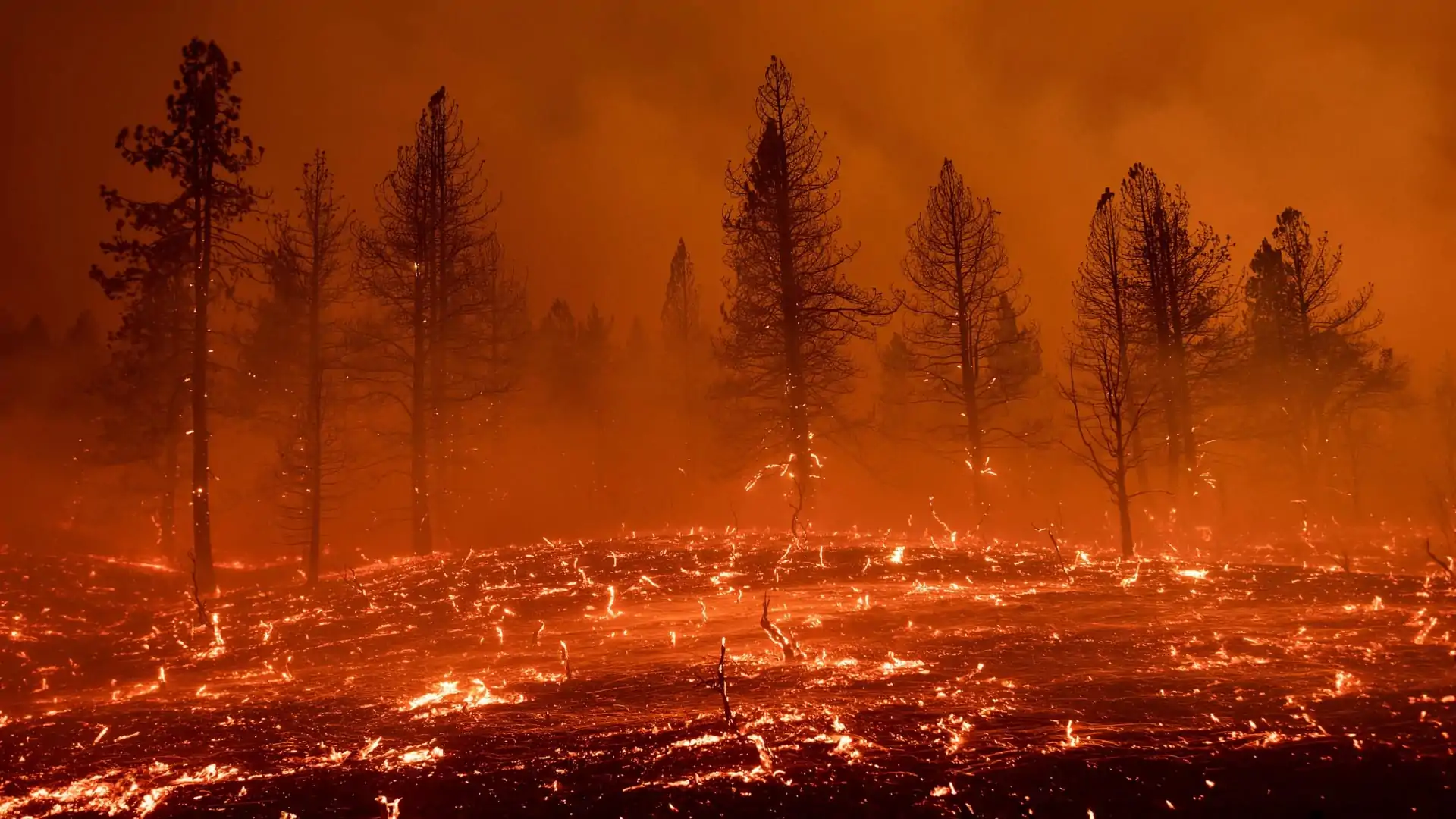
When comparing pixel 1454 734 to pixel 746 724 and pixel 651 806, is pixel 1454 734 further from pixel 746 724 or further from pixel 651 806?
pixel 651 806

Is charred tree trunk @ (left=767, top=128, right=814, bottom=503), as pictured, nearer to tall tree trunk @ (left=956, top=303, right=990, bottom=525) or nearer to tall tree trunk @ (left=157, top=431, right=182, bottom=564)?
tall tree trunk @ (left=956, top=303, right=990, bottom=525)

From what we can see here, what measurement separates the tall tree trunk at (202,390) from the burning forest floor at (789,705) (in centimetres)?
502

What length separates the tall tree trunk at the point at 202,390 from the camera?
57.2ft

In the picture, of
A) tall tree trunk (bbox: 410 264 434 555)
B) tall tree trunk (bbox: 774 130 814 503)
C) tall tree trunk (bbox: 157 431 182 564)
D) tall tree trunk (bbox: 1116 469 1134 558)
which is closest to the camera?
tall tree trunk (bbox: 1116 469 1134 558)

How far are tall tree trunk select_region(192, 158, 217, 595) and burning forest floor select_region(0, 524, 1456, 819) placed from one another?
5018 mm

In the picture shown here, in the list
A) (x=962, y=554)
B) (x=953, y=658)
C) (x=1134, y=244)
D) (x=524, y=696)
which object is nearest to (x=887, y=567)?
(x=962, y=554)

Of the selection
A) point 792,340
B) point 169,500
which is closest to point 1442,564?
point 792,340

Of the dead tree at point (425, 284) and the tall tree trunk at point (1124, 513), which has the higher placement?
the dead tree at point (425, 284)

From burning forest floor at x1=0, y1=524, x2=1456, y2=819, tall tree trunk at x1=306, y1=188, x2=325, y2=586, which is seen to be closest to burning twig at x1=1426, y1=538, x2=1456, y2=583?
burning forest floor at x1=0, y1=524, x2=1456, y2=819

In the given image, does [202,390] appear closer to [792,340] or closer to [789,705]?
[792,340]

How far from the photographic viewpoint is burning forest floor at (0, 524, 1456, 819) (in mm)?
4492

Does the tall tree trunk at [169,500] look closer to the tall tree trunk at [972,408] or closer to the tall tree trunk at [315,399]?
the tall tree trunk at [315,399]

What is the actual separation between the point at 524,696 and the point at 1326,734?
5.71 meters

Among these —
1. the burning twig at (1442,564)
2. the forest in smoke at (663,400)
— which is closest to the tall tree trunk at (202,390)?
the forest in smoke at (663,400)
